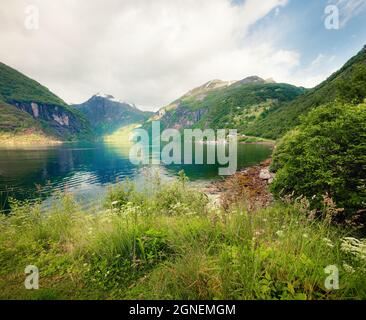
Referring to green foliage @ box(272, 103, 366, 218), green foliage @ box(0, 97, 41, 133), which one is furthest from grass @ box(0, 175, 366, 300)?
green foliage @ box(0, 97, 41, 133)

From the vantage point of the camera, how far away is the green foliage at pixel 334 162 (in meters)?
9.59

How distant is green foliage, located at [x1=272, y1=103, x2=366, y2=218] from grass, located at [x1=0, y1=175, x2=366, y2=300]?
20.1 feet

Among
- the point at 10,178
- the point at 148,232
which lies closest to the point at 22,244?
the point at 148,232

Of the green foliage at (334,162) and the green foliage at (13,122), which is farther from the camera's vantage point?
the green foliage at (13,122)

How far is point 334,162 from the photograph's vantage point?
1048 centimetres

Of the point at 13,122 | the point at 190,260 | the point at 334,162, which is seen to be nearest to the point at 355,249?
the point at 190,260

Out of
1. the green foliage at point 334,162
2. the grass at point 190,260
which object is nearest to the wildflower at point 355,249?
the grass at point 190,260

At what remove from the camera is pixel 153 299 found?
→ 311 centimetres

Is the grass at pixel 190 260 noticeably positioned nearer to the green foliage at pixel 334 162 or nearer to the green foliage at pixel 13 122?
the green foliage at pixel 334 162

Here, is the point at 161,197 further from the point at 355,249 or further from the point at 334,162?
the point at 334,162

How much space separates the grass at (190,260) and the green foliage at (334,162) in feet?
20.1

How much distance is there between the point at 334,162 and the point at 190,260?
10.8m

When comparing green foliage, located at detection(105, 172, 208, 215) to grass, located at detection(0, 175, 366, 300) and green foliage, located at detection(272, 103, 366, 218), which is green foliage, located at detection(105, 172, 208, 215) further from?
green foliage, located at detection(272, 103, 366, 218)

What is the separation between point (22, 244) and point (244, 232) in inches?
233
